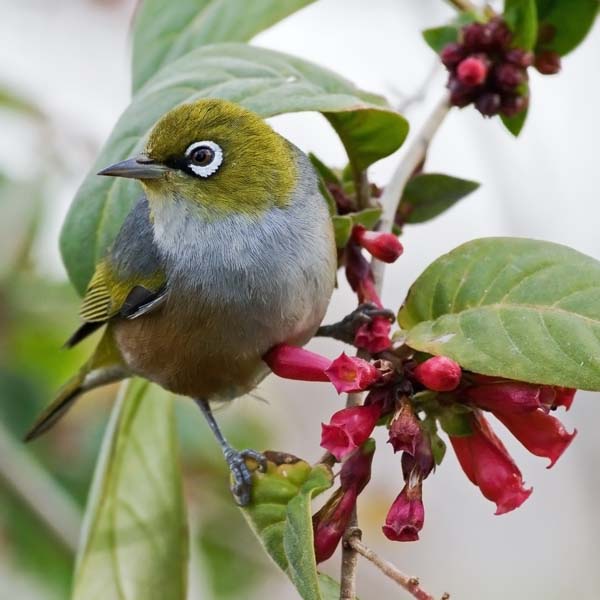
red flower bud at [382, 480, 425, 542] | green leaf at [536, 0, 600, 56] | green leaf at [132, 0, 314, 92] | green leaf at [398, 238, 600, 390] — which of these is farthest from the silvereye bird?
green leaf at [536, 0, 600, 56]

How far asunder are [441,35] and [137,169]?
858mm

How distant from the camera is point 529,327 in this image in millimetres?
1740

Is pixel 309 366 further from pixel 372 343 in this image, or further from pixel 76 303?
pixel 76 303

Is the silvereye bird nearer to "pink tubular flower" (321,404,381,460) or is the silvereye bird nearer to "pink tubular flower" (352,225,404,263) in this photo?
"pink tubular flower" (352,225,404,263)

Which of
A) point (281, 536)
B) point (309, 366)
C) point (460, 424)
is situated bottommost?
point (281, 536)

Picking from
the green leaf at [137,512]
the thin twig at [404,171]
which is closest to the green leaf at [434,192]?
the thin twig at [404,171]

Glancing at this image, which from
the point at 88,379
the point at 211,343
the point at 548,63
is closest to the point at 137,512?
the point at 211,343

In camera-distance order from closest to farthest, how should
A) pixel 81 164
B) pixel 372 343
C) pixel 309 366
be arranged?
pixel 372 343, pixel 309 366, pixel 81 164

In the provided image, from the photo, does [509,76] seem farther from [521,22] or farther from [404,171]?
[404,171]

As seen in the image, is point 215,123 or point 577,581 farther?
point 577,581

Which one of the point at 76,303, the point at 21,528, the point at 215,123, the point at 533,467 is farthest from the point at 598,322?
the point at 533,467

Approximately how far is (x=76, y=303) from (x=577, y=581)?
4.45 metres

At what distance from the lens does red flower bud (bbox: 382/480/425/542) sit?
1.78m

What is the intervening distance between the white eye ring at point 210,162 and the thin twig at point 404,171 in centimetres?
42
